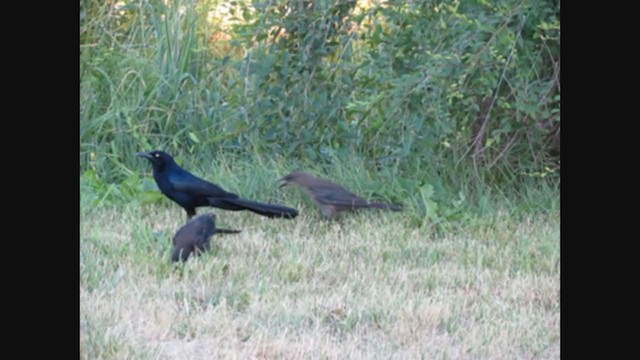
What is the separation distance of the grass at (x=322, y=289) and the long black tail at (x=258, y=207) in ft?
0.26

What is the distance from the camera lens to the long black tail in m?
6.16

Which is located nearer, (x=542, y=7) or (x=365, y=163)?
(x=542, y=7)

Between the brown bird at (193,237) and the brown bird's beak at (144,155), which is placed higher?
the brown bird's beak at (144,155)

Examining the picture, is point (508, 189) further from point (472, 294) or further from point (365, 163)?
point (472, 294)

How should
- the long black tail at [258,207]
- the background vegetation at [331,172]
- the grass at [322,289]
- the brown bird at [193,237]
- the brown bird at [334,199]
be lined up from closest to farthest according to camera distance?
1. the grass at [322,289]
2. the background vegetation at [331,172]
3. the brown bird at [193,237]
4. the long black tail at [258,207]
5. the brown bird at [334,199]

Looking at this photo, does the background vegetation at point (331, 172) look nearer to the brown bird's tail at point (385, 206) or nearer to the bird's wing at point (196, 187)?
the brown bird's tail at point (385, 206)

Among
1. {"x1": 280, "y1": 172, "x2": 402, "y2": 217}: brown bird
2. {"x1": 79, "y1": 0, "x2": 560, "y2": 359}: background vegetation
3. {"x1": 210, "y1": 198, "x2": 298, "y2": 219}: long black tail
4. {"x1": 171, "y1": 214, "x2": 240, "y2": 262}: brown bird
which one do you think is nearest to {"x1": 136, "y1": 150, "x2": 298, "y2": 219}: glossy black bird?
{"x1": 210, "y1": 198, "x2": 298, "y2": 219}: long black tail

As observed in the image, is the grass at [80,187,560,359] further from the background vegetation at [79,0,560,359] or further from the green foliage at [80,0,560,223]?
the green foliage at [80,0,560,223]

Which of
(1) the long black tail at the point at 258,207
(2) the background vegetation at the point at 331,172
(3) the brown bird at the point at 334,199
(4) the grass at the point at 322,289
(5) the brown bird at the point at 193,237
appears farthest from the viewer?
(3) the brown bird at the point at 334,199

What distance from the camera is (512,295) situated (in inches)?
191

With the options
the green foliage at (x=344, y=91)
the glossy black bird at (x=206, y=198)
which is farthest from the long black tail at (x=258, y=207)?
the green foliage at (x=344, y=91)

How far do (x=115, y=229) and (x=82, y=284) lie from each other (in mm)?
1255

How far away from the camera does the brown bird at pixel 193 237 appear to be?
5.33m
